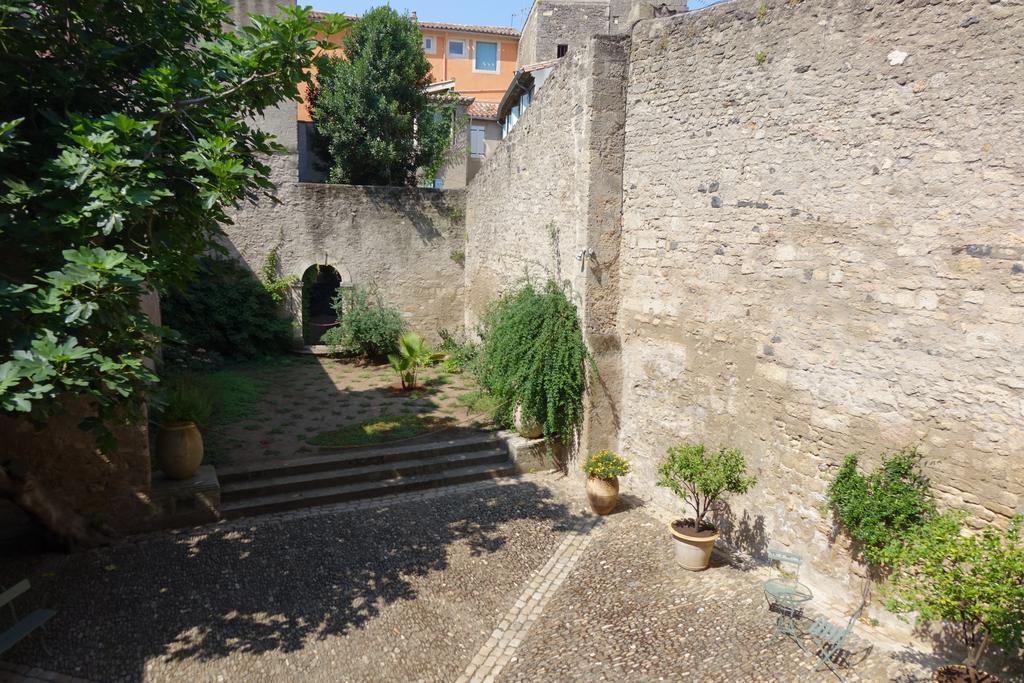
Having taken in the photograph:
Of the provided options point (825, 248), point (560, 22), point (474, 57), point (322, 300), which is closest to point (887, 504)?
point (825, 248)

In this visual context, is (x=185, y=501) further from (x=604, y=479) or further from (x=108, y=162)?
(x=604, y=479)

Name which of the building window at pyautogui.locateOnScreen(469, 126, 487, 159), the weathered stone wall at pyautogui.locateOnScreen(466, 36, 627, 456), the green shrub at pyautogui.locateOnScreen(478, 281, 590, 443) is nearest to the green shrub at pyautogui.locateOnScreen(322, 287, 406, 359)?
the weathered stone wall at pyautogui.locateOnScreen(466, 36, 627, 456)

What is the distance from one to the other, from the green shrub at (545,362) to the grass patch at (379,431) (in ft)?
4.70

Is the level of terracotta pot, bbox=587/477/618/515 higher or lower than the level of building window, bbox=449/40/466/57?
lower

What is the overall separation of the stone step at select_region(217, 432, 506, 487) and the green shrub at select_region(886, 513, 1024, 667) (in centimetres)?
537

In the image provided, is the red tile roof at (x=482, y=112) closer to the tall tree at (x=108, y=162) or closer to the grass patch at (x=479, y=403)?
the grass patch at (x=479, y=403)

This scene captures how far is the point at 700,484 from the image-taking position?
6.29 metres

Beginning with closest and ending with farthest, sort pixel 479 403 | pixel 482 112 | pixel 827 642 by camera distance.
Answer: pixel 827 642 → pixel 479 403 → pixel 482 112

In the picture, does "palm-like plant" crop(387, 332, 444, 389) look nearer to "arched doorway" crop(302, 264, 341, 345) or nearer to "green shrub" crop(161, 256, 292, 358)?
"green shrub" crop(161, 256, 292, 358)

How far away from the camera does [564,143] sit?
8.48m

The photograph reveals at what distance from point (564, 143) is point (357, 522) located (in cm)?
535

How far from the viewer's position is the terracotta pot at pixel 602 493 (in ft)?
24.2

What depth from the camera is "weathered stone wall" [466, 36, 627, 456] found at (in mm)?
7617

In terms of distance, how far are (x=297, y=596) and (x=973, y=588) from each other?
5191mm
